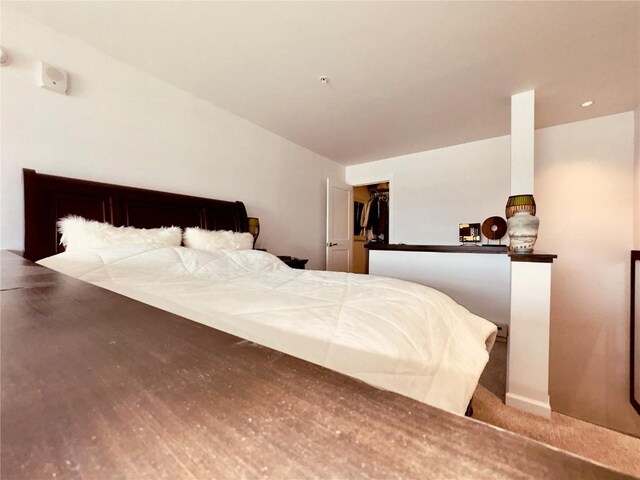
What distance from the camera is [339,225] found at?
4.17m

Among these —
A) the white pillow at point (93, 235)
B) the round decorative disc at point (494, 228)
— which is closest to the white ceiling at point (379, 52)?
the round decorative disc at point (494, 228)

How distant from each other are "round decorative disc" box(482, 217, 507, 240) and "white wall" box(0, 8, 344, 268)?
8.43 ft

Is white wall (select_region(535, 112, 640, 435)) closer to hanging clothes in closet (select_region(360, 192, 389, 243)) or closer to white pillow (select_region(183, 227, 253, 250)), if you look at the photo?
hanging clothes in closet (select_region(360, 192, 389, 243))

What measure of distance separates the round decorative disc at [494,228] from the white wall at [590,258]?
0.37 metres

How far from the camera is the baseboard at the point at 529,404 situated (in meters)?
1.59

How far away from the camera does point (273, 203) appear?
3258 millimetres

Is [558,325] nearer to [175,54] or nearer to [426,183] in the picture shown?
[426,183]

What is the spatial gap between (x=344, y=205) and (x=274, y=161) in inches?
57.5

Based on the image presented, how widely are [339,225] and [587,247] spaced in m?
2.91

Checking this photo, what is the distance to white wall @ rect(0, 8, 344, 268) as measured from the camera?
157 centimetres

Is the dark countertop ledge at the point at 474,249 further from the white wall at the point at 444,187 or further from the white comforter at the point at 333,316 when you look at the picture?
the white wall at the point at 444,187

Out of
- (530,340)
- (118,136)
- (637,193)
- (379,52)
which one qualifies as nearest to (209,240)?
(118,136)

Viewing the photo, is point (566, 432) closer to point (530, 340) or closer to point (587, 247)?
point (530, 340)

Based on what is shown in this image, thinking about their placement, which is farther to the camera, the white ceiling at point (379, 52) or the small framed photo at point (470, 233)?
the small framed photo at point (470, 233)
